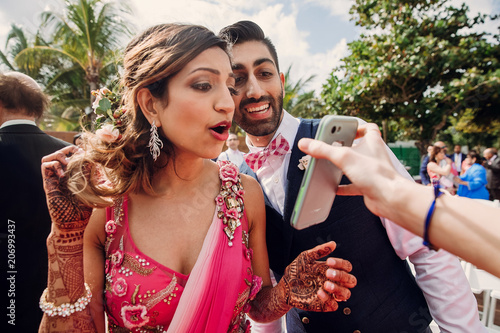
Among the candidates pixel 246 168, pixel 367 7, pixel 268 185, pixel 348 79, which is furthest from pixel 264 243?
pixel 367 7

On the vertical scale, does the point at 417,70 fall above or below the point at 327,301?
above

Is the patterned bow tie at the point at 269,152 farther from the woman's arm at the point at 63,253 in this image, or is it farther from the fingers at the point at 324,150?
the woman's arm at the point at 63,253

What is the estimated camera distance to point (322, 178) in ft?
3.23

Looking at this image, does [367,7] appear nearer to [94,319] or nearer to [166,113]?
[166,113]

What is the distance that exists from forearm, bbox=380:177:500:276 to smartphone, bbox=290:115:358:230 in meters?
0.26

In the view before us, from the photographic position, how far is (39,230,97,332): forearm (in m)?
1.16

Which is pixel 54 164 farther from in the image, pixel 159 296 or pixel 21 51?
pixel 21 51

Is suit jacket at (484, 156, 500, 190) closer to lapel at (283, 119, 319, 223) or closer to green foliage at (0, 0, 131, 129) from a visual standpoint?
lapel at (283, 119, 319, 223)

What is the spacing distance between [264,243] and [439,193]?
1083 millimetres

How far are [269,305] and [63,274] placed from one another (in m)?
0.93

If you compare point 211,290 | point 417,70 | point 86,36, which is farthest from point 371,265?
point 86,36

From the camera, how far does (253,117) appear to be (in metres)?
1.84

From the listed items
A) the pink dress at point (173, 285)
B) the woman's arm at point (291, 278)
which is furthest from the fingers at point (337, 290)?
the pink dress at point (173, 285)

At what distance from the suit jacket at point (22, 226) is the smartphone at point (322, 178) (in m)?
2.13
